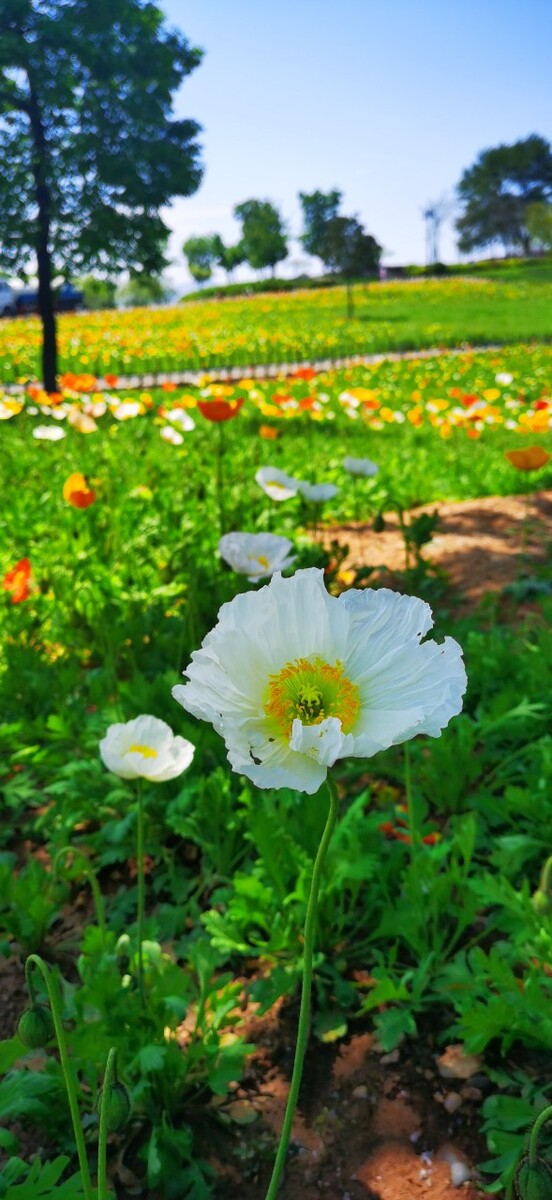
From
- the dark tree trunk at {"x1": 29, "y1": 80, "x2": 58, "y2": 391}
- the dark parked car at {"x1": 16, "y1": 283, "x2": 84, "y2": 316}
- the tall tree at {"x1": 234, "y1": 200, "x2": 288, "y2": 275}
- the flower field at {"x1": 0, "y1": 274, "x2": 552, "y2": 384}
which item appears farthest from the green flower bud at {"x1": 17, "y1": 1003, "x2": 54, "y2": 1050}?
Result: the tall tree at {"x1": 234, "y1": 200, "x2": 288, "y2": 275}

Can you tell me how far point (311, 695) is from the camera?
2.77ft

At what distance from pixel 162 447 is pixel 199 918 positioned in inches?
182

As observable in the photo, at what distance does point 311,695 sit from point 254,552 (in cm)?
152

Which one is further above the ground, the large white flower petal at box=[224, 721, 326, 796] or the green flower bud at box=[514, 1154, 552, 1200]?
the large white flower petal at box=[224, 721, 326, 796]

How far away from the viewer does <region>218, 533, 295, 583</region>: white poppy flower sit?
2275 mm

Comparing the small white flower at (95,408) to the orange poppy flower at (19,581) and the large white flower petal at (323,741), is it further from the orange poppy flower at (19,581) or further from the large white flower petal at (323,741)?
the large white flower petal at (323,741)

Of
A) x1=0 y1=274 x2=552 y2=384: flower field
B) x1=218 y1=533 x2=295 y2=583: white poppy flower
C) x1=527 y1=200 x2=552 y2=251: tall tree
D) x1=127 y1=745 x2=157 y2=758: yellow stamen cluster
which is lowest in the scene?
x1=127 y1=745 x2=157 y2=758: yellow stamen cluster

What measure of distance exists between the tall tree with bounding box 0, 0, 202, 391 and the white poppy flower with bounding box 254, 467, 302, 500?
26.7 feet

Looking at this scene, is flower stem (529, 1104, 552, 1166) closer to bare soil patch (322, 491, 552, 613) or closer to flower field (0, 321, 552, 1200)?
flower field (0, 321, 552, 1200)

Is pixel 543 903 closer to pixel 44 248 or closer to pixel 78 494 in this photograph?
pixel 78 494

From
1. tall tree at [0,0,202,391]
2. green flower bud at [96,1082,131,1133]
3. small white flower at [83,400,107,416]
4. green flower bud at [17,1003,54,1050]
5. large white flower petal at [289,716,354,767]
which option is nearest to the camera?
large white flower petal at [289,716,354,767]

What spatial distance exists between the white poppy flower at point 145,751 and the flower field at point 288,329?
10.3 metres

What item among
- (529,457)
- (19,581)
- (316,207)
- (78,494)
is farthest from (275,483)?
(316,207)

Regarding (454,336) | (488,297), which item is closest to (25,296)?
(488,297)
